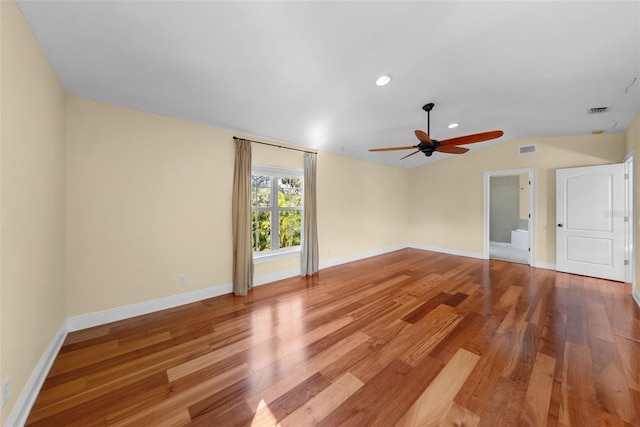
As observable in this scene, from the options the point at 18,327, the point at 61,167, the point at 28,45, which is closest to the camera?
the point at 18,327

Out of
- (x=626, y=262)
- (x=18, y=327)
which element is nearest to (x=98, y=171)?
(x=18, y=327)

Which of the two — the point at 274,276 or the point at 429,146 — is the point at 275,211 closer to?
the point at 274,276

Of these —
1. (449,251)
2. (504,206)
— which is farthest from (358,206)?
(504,206)

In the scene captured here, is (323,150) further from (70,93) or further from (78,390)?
(78,390)

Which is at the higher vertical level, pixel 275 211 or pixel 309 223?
pixel 275 211

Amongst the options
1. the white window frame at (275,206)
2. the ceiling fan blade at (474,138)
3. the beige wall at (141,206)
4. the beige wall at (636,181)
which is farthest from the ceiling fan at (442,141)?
the beige wall at (141,206)

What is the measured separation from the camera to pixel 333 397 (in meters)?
1.56

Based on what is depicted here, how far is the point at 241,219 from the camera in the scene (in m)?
3.39

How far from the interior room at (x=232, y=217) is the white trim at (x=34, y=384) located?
0.6 inches

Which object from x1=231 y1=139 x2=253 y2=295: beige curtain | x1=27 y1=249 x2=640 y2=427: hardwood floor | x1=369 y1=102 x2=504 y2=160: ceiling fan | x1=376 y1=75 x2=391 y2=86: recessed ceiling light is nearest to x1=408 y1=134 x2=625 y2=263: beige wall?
x1=27 y1=249 x2=640 y2=427: hardwood floor

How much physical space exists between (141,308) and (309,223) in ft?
8.69

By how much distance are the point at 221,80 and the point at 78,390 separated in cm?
278

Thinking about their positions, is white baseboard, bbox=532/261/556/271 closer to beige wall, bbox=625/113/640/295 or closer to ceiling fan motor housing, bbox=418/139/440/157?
beige wall, bbox=625/113/640/295

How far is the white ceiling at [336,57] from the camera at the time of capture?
163 cm
